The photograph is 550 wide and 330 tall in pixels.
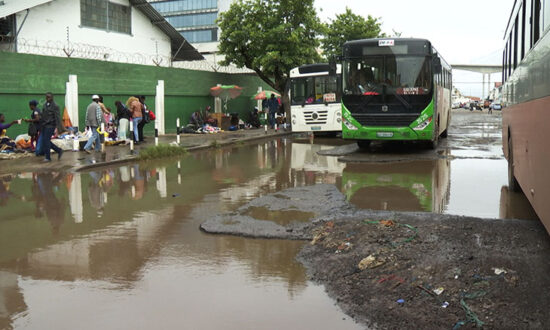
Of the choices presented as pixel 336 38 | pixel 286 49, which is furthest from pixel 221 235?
pixel 336 38

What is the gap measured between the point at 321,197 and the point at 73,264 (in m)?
4.43

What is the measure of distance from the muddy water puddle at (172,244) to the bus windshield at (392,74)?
114 inches

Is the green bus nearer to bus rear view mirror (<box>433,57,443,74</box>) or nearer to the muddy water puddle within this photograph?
bus rear view mirror (<box>433,57,443,74</box>)

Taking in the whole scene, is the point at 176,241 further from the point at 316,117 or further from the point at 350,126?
the point at 316,117

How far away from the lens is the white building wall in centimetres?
2416

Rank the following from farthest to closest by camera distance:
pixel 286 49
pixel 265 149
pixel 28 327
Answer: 1. pixel 286 49
2. pixel 265 149
3. pixel 28 327

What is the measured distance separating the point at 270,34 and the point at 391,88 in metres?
15.1

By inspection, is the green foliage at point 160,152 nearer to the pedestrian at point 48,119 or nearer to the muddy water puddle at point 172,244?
the pedestrian at point 48,119

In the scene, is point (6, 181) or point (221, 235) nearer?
point (221, 235)

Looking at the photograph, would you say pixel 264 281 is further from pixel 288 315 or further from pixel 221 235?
pixel 221 235

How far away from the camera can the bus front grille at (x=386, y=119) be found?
15.6 metres

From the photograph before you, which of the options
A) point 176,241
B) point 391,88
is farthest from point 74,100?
point 176,241

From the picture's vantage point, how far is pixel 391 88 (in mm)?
15570

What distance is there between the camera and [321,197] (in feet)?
30.0
